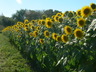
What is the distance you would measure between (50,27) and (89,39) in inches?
76.7

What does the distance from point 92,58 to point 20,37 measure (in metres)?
6.27

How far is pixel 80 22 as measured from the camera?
325cm

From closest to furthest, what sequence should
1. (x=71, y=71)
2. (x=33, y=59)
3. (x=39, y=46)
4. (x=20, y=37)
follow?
(x=71, y=71) < (x=39, y=46) < (x=33, y=59) < (x=20, y=37)

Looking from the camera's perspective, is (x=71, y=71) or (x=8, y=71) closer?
(x=71, y=71)

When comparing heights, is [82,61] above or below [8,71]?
above

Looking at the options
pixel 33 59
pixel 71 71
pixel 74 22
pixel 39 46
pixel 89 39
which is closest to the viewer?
pixel 89 39

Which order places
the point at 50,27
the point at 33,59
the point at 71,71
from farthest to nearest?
the point at 33,59 → the point at 50,27 → the point at 71,71

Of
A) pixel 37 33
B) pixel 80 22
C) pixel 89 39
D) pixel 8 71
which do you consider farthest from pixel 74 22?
pixel 8 71

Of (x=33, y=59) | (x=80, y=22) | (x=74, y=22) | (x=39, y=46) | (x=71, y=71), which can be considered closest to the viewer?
(x=80, y=22)

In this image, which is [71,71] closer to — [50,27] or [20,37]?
[50,27]

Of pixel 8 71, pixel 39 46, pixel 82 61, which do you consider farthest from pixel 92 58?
pixel 8 71

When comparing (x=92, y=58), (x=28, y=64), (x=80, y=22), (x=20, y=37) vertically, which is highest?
(x=80, y=22)

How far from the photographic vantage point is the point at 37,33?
5.88 metres

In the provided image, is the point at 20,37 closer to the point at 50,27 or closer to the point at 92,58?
the point at 50,27
